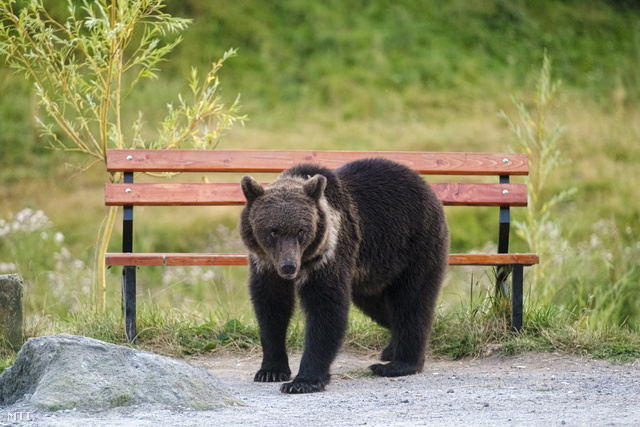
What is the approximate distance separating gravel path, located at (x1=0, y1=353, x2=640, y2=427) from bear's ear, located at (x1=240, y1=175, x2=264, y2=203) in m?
1.07

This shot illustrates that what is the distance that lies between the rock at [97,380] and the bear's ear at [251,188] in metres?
1.00

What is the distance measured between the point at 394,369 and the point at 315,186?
128cm

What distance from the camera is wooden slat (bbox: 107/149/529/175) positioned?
6105 millimetres

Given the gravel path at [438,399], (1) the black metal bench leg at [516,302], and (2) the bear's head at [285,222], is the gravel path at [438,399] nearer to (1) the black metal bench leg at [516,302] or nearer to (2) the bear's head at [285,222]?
(1) the black metal bench leg at [516,302]

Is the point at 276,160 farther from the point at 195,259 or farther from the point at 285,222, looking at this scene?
the point at 285,222

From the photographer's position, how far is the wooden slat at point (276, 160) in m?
6.11

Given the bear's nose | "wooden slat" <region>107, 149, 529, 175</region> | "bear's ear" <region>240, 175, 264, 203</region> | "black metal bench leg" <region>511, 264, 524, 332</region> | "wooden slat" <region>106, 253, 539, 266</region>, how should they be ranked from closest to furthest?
the bear's nose
"bear's ear" <region>240, 175, 264, 203</region>
"wooden slat" <region>106, 253, 539, 266</region>
"black metal bench leg" <region>511, 264, 524, 332</region>
"wooden slat" <region>107, 149, 529, 175</region>

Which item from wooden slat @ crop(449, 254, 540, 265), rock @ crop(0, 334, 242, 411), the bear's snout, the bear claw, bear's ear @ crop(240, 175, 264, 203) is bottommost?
the bear claw

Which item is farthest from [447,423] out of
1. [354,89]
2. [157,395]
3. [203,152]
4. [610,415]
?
[354,89]

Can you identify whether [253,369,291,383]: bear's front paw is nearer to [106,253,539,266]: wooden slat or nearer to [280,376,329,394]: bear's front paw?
[280,376,329,394]: bear's front paw

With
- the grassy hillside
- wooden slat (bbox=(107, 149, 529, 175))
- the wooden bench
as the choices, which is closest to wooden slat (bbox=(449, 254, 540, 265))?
the wooden bench

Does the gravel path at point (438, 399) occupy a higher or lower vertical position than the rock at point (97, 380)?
lower

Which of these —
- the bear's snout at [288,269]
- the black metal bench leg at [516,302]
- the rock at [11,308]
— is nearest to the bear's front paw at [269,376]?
the bear's snout at [288,269]

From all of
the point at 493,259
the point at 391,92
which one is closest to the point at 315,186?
the point at 493,259
